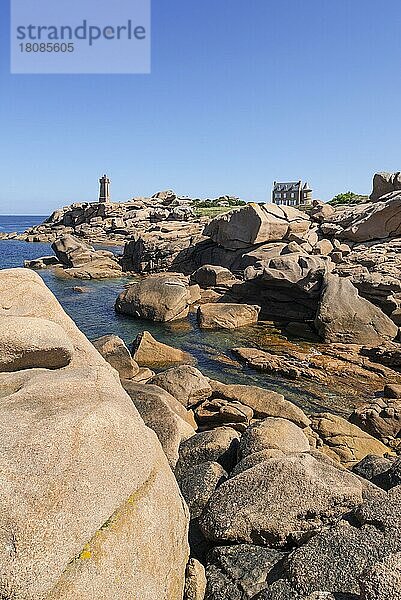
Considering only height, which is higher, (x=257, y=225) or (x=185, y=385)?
(x=257, y=225)

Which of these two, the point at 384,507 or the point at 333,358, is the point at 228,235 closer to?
the point at 333,358

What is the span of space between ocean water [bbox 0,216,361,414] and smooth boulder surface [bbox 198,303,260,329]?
58cm

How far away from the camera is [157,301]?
96.9 ft

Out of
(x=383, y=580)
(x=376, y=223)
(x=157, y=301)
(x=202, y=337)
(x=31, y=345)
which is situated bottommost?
(x=202, y=337)

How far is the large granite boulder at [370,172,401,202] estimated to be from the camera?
44.3m

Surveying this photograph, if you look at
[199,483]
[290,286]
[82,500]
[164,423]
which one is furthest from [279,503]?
[290,286]

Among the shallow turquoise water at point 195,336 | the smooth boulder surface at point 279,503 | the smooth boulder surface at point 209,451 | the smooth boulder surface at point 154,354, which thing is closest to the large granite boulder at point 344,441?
the shallow turquoise water at point 195,336

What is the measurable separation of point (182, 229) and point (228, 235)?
17.2 metres

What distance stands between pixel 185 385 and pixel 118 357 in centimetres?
386

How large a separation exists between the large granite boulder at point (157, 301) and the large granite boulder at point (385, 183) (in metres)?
24.6

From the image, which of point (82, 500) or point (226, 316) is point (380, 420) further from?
point (226, 316)

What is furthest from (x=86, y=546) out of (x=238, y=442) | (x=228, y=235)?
(x=228, y=235)

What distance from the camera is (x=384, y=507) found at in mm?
6527

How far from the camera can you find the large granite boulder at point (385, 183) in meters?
44.3
